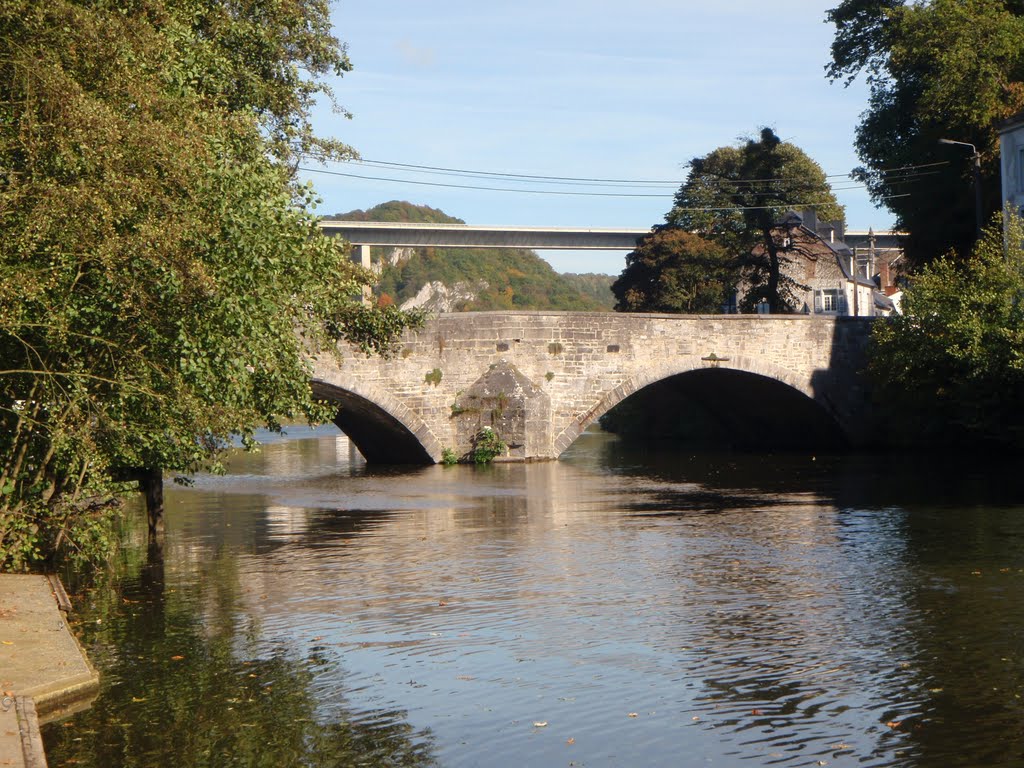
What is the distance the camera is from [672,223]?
57.8 meters

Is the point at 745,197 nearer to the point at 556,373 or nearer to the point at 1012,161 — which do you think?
the point at 1012,161

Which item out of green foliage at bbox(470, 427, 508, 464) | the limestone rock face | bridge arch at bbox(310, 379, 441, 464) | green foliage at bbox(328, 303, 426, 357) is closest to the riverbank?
green foliage at bbox(328, 303, 426, 357)

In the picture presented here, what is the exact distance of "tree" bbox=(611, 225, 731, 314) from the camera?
5512cm

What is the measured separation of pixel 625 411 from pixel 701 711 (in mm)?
45377

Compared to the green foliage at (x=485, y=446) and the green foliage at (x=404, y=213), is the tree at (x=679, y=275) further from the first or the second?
the green foliage at (x=404, y=213)

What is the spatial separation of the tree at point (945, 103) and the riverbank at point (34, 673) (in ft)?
103

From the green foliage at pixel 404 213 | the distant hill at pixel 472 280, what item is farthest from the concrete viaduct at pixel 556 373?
the green foliage at pixel 404 213

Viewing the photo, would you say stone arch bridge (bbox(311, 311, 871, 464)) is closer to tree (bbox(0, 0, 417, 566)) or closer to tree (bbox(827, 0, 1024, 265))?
tree (bbox(827, 0, 1024, 265))

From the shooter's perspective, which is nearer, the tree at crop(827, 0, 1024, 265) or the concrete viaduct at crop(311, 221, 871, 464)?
the concrete viaduct at crop(311, 221, 871, 464)

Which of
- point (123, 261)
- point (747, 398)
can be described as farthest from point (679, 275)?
point (123, 261)

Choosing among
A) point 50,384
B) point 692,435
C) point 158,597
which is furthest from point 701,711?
point 692,435

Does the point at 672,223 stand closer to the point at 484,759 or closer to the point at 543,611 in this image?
the point at 543,611

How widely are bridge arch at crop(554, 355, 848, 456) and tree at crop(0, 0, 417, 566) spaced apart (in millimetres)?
22388

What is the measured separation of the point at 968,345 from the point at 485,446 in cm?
1252
